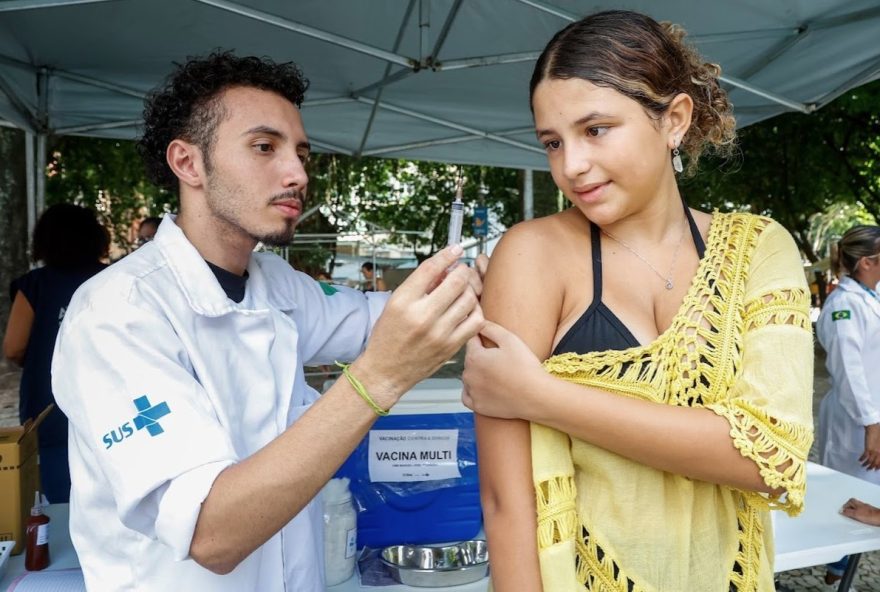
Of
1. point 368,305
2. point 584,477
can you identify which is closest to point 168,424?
point 584,477

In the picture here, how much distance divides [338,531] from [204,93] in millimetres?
1163

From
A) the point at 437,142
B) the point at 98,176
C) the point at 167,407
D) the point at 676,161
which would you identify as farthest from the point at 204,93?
the point at 98,176

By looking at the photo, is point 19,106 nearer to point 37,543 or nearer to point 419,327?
point 37,543

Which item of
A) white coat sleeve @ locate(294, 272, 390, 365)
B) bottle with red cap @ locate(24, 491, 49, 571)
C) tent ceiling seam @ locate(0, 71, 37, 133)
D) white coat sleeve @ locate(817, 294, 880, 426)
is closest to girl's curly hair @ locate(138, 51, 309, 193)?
white coat sleeve @ locate(294, 272, 390, 365)

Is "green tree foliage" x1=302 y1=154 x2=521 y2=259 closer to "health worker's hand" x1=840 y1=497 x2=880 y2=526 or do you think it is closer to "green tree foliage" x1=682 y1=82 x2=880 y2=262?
"green tree foliage" x1=682 y1=82 x2=880 y2=262

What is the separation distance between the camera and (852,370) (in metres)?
3.66

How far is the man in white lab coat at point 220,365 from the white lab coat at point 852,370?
323 centimetres

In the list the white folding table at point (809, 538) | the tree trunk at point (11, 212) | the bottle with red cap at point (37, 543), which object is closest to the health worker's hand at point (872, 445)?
the white folding table at point (809, 538)

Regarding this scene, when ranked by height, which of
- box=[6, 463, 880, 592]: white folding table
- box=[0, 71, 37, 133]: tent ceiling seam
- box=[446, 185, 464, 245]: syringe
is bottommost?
box=[6, 463, 880, 592]: white folding table

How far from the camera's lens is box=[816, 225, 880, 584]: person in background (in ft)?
11.8

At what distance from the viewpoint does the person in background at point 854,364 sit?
142 inches

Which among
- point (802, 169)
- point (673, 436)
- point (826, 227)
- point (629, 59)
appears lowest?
point (673, 436)

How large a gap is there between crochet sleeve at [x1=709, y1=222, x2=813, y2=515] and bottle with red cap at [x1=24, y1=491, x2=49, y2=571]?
5.74 feet

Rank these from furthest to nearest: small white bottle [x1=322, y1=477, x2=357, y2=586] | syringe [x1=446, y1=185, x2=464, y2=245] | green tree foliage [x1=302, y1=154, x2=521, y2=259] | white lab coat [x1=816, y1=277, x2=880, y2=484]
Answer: green tree foliage [x1=302, y1=154, x2=521, y2=259] → white lab coat [x1=816, y1=277, x2=880, y2=484] → small white bottle [x1=322, y1=477, x2=357, y2=586] → syringe [x1=446, y1=185, x2=464, y2=245]
